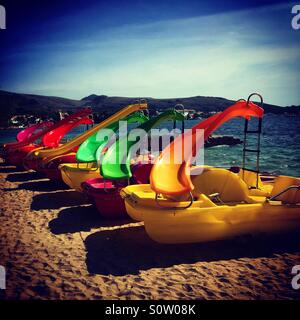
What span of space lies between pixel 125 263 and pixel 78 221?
2.72m

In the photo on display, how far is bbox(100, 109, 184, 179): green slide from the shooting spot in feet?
24.8

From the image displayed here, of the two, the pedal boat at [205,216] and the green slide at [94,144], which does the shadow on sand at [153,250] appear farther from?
the green slide at [94,144]

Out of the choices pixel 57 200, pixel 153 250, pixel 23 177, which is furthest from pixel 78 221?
pixel 23 177

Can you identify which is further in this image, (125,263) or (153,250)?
(153,250)

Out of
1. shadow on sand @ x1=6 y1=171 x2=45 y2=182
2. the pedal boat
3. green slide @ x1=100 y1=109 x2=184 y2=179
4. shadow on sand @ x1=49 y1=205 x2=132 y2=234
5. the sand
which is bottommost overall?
the sand

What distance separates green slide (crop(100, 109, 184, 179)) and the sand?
4.52 ft

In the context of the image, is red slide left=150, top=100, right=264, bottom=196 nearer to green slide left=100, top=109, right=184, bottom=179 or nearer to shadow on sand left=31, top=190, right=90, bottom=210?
green slide left=100, top=109, right=184, bottom=179

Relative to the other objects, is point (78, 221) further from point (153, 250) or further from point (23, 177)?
point (23, 177)

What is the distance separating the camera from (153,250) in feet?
21.0

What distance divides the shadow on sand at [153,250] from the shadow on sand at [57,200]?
2750mm

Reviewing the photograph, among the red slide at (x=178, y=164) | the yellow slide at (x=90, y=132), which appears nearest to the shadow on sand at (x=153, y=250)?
the red slide at (x=178, y=164)

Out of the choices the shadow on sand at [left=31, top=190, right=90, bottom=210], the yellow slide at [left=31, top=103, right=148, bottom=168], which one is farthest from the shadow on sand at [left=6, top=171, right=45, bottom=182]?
the shadow on sand at [left=31, top=190, right=90, bottom=210]

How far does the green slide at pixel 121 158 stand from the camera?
24.8 ft
